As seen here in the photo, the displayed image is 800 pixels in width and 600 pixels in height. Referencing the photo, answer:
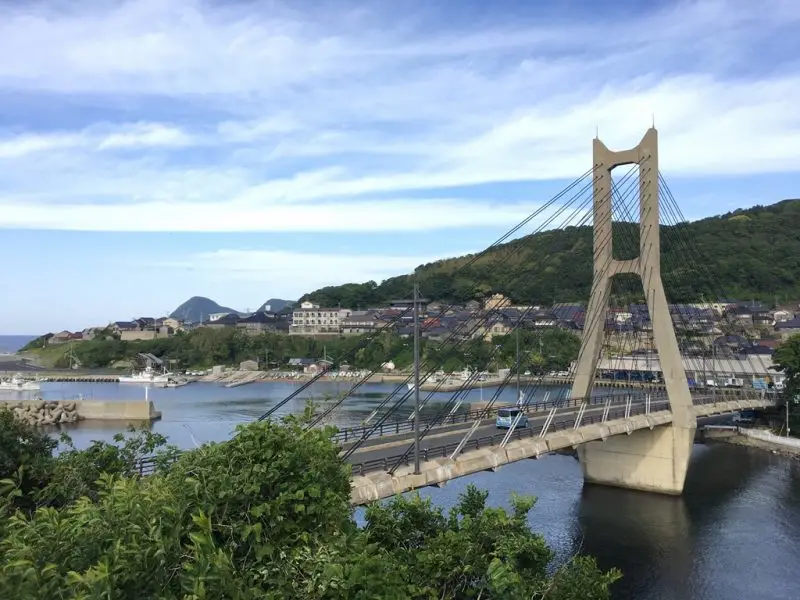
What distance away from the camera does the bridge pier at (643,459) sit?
19422mm

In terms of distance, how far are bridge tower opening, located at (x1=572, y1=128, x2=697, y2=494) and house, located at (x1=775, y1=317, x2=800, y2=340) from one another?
38376mm

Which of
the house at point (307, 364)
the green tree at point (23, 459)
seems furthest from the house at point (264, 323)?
the green tree at point (23, 459)

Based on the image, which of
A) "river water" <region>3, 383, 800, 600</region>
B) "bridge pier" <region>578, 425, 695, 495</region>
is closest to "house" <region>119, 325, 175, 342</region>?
"river water" <region>3, 383, 800, 600</region>

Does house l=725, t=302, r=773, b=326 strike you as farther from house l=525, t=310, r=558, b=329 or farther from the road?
the road

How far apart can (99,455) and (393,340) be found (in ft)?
180

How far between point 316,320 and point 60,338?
3809cm

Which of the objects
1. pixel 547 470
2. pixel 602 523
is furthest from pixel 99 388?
pixel 602 523

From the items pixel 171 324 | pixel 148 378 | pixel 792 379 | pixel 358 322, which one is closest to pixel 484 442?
pixel 792 379

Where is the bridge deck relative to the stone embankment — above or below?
above

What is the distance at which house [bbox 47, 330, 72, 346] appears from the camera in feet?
298

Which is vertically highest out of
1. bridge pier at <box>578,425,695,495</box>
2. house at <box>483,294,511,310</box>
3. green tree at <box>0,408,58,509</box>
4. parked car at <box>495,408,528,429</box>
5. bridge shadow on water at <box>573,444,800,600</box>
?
house at <box>483,294,511,310</box>

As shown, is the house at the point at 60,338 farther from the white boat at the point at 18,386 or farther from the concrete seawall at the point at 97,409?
the concrete seawall at the point at 97,409

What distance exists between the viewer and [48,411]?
37281mm

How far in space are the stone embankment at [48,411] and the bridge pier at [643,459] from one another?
30.0 meters
